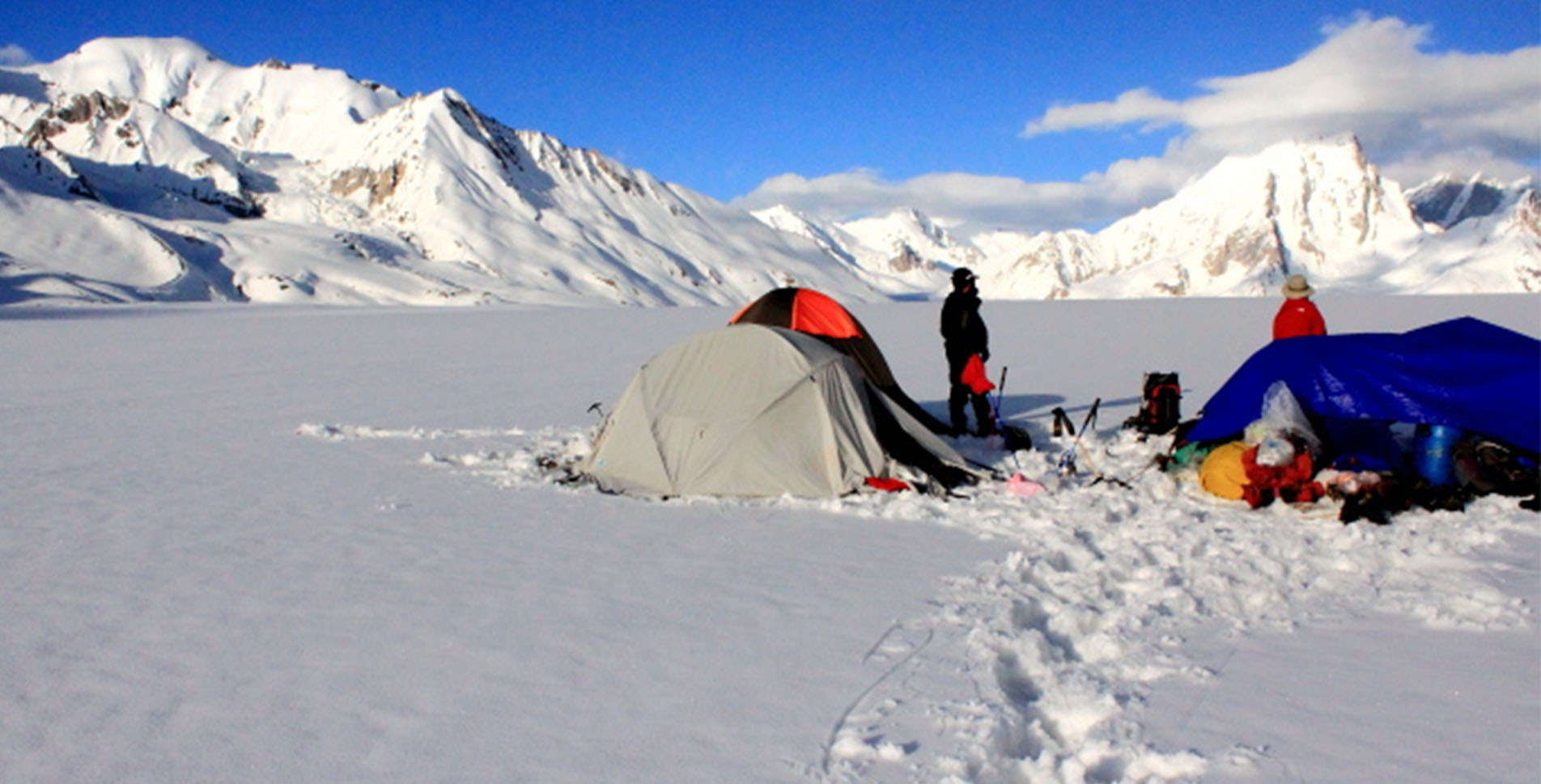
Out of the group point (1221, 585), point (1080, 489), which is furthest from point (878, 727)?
point (1080, 489)

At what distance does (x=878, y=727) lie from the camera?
417 cm

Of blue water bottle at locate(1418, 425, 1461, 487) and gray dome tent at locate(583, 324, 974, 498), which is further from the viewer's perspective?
gray dome tent at locate(583, 324, 974, 498)

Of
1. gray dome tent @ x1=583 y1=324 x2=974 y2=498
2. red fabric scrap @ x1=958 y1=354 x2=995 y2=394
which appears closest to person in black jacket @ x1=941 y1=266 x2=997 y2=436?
red fabric scrap @ x1=958 y1=354 x2=995 y2=394

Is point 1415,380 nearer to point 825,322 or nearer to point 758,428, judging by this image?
point 758,428

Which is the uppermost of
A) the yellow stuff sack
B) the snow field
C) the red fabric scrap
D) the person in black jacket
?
the person in black jacket

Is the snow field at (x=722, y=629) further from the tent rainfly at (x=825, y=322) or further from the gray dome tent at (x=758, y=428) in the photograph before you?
the tent rainfly at (x=825, y=322)

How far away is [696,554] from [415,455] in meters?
4.75

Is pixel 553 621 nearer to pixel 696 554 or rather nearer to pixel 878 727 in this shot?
pixel 696 554

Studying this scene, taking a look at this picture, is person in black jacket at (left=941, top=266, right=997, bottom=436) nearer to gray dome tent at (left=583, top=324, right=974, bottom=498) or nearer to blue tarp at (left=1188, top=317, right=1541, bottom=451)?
gray dome tent at (left=583, top=324, right=974, bottom=498)

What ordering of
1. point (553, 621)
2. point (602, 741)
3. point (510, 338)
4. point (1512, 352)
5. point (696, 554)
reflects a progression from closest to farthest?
point (602, 741) < point (553, 621) < point (696, 554) < point (1512, 352) < point (510, 338)

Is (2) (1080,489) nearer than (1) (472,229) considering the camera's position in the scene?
Yes

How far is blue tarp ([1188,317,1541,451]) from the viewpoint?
810cm

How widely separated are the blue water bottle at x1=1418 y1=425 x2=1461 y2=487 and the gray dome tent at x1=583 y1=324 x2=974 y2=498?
145 inches

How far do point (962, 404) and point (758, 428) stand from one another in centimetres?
393
